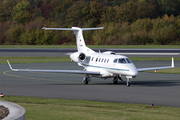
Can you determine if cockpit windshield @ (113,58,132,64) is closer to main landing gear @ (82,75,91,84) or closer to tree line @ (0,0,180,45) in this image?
main landing gear @ (82,75,91,84)

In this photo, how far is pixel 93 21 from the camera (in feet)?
388

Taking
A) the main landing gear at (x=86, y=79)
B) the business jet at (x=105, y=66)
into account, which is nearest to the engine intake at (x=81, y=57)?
the business jet at (x=105, y=66)

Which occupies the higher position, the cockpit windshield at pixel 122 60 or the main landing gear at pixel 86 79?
the cockpit windshield at pixel 122 60

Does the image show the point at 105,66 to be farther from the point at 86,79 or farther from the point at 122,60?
the point at 86,79

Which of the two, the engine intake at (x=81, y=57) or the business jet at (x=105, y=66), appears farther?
the engine intake at (x=81, y=57)

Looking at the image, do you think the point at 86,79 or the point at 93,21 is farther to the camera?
the point at 93,21

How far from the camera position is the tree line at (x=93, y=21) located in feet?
327

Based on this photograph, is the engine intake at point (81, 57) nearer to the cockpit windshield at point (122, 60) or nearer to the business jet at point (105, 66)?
the business jet at point (105, 66)

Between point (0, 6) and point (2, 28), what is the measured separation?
2346cm

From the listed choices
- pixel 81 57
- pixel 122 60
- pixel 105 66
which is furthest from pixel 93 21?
pixel 122 60

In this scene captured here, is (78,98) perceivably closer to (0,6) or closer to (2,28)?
(2,28)

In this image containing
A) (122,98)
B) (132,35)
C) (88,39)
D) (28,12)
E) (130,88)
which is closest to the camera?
(122,98)

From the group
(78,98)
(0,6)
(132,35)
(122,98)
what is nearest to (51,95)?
(78,98)

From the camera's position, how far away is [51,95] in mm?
20109
